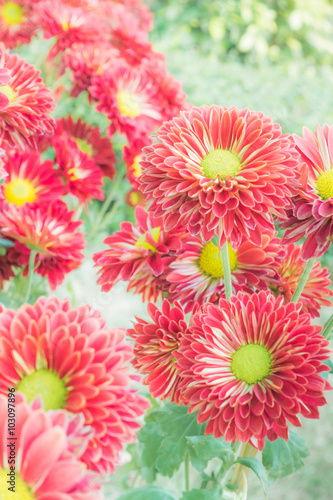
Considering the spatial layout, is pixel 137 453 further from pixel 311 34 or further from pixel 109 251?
pixel 311 34

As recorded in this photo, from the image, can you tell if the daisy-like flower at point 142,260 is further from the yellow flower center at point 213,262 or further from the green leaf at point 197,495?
the green leaf at point 197,495

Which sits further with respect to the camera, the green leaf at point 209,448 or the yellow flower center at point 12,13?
the yellow flower center at point 12,13

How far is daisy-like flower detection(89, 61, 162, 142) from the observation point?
0.83 metres

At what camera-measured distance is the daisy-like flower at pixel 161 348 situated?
0.44 meters

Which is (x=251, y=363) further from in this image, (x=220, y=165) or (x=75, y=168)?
(x=75, y=168)

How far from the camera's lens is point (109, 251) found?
51 centimetres

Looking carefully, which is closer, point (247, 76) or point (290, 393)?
point (290, 393)

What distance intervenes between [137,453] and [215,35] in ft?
9.55

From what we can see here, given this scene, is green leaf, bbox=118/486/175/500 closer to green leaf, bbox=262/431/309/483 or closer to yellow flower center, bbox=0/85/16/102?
green leaf, bbox=262/431/309/483

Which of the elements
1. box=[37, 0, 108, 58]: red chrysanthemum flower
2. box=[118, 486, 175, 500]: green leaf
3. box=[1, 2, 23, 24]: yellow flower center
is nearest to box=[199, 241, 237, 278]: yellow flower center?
box=[118, 486, 175, 500]: green leaf

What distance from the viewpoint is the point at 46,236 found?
591 millimetres

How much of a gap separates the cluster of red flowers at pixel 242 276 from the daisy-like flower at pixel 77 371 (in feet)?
0.25

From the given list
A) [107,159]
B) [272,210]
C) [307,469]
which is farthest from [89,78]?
[307,469]

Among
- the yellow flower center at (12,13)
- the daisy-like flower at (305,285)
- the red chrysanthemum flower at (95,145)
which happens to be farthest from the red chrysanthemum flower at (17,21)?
the daisy-like flower at (305,285)
